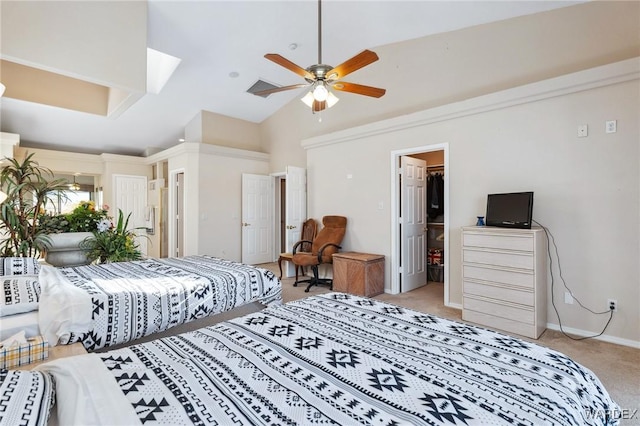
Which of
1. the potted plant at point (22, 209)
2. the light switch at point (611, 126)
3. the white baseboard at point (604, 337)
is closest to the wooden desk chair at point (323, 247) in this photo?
the white baseboard at point (604, 337)

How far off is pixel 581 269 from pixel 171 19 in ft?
17.1

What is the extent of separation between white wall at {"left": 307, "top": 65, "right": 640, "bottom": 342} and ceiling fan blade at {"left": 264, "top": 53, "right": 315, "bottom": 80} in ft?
6.92

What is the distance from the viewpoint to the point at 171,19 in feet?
12.3

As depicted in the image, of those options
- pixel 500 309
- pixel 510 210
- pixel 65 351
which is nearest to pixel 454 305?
pixel 500 309

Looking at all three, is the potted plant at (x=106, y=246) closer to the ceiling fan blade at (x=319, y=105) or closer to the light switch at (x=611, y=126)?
the ceiling fan blade at (x=319, y=105)

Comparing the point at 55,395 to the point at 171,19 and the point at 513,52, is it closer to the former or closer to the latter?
the point at 171,19

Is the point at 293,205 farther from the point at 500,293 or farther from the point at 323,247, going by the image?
the point at 500,293

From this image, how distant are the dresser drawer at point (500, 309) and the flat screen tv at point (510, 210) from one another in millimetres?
785

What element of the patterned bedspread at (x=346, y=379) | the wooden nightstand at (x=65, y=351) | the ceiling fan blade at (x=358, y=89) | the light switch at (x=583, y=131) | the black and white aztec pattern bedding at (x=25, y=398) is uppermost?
the ceiling fan blade at (x=358, y=89)

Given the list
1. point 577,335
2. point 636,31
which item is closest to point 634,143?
point 636,31

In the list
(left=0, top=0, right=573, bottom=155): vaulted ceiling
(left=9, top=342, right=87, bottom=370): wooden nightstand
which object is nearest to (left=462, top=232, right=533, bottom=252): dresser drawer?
(left=0, top=0, right=573, bottom=155): vaulted ceiling

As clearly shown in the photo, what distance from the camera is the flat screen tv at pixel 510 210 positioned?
311 cm

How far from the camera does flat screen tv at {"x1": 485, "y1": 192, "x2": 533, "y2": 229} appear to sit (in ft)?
10.2

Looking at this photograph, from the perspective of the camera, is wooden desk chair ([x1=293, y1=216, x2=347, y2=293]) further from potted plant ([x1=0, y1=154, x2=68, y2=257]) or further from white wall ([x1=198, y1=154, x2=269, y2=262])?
potted plant ([x1=0, y1=154, x2=68, y2=257])
